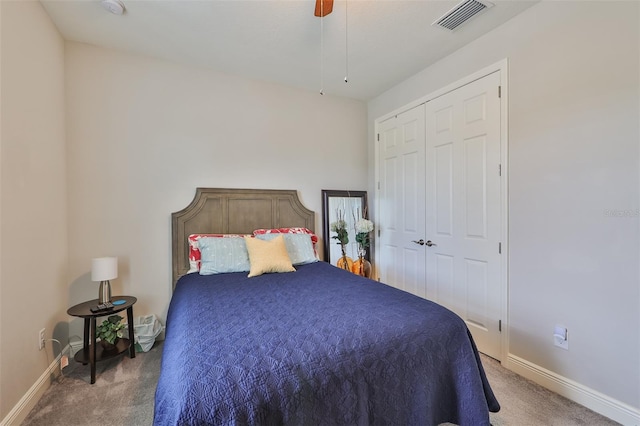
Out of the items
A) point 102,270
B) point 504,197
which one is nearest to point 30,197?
point 102,270

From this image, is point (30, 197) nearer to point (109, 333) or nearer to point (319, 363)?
point (109, 333)

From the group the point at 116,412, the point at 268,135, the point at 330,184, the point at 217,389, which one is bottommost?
the point at 116,412

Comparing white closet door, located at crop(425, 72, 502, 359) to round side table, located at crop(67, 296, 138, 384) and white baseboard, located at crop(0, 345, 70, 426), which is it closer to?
round side table, located at crop(67, 296, 138, 384)

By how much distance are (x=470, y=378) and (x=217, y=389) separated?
1.26 m

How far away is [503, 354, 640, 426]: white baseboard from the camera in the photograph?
1.70 meters

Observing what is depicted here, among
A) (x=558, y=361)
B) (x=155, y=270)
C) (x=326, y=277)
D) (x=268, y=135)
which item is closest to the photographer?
(x=558, y=361)

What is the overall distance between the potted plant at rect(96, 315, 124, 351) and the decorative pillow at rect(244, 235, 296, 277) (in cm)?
124

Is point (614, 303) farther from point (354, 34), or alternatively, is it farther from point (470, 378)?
point (354, 34)

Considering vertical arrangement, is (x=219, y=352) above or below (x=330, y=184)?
below

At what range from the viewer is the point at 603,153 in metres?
1.81

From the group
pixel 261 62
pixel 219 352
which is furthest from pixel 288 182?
pixel 219 352

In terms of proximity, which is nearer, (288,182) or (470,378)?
(470,378)

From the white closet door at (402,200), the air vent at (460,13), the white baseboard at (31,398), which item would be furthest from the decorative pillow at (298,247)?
the air vent at (460,13)

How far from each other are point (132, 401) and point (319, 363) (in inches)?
64.5
